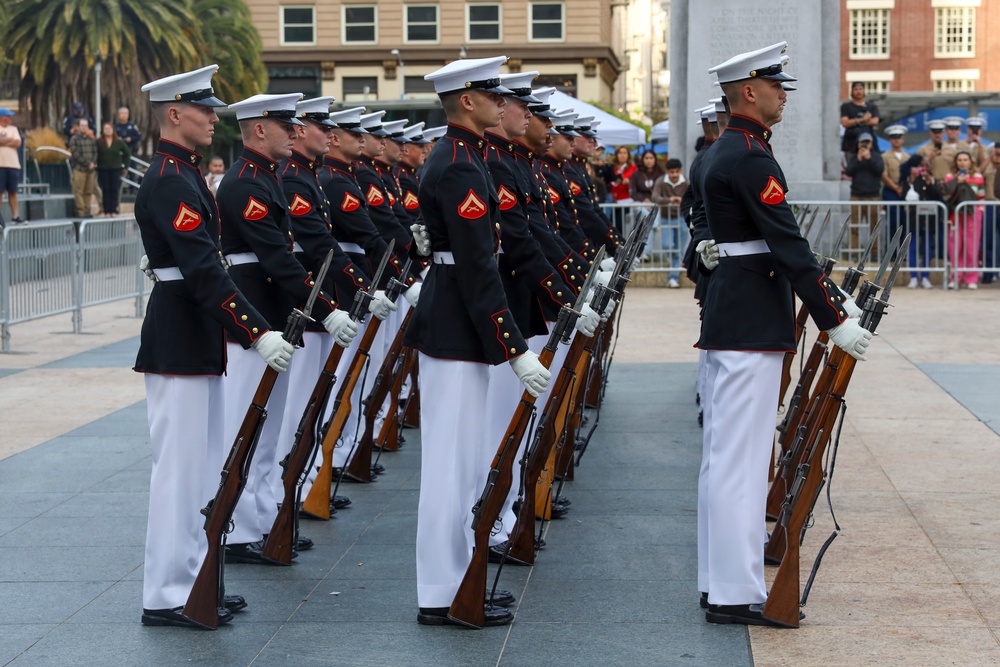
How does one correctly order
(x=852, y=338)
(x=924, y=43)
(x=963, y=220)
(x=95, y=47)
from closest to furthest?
(x=852, y=338)
(x=963, y=220)
(x=95, y=47)
(x=924, y=43)

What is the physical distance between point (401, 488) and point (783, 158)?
12.5 meters

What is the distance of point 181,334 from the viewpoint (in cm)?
568

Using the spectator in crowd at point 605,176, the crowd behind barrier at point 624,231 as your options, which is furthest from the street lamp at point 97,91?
the crowd behind barrier at point 624,231

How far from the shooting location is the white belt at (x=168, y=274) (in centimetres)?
569

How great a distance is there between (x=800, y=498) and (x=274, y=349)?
204cm

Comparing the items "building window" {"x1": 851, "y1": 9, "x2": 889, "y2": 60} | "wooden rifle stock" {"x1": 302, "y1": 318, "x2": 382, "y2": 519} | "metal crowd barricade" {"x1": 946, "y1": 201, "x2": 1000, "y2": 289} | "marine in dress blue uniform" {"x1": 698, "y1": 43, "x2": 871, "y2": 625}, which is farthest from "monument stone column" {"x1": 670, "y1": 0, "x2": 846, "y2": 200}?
"building window" {"x1": 851, "y1": 9, "x2": 889, "y2": 60}

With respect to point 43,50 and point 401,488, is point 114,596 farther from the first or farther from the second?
point 43,50

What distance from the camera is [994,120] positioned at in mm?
30906

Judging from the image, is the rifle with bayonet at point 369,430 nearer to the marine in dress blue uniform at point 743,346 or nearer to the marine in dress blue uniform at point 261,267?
the marine in dress blue uniform at point 261,267

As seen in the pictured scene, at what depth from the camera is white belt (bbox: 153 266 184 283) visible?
5691 millimetres

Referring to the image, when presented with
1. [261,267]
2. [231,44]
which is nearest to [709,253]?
[261,267]

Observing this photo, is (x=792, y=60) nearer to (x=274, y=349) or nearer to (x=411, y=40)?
(x=274, y=349)

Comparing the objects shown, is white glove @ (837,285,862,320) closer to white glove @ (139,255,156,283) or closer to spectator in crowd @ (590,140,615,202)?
white glove @ (139,255,156,283)

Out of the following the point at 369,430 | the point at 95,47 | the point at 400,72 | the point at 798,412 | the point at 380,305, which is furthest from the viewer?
the point at 400,72
